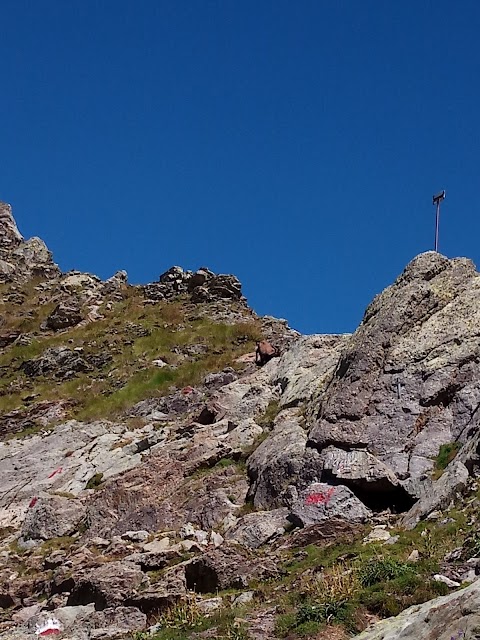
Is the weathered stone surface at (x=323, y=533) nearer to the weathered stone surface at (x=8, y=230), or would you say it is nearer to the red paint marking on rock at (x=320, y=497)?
the red paint marking on rock at (x=320, y=497)

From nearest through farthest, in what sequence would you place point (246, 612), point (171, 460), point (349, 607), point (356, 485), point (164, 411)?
point (349, 607) → point (246, 612) → point (356, 485) → point (171, 460) → point (164, 411)

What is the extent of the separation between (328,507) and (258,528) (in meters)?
1.61

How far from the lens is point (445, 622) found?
7.69 metres

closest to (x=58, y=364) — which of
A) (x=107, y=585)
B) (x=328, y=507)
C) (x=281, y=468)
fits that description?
(x=281, y=468)

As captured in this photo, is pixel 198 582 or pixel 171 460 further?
pixel 171 460

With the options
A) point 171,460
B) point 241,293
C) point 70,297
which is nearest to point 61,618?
point 171,460

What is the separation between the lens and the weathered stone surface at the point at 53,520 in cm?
2105

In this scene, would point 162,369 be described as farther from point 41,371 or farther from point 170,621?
point 170,621

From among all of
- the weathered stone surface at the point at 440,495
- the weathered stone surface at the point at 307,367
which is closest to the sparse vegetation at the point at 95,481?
the weathered stone surface at the point at 307,367

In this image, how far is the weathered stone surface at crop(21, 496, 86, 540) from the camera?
21047mm

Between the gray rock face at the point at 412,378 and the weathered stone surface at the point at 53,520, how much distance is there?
7.17 m

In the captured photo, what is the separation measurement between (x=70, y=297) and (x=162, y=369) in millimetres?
14281

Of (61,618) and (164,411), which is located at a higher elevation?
(164,411)

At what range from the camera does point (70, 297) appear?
48781 millimetres
